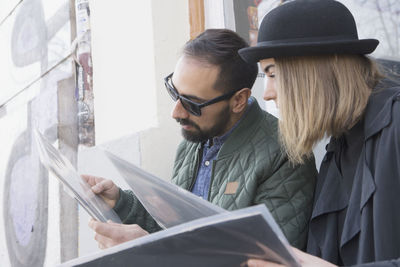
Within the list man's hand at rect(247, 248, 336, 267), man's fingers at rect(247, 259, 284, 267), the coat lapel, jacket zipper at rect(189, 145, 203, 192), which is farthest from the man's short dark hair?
man's fingers at rect(247, 259, 284, 267)

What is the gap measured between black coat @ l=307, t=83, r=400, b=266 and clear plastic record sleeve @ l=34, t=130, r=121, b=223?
73 centimetres

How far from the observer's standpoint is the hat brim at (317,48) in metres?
1.49

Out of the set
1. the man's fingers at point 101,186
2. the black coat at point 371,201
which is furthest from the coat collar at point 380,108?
the man's fingers at point 101,186

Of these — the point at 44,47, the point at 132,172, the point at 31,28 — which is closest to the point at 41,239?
the point at 44,47

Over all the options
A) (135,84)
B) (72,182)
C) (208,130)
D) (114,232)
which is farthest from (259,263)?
(135,84)

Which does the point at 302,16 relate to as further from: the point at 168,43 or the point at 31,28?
the point at 31,28

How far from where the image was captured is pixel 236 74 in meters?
2.27

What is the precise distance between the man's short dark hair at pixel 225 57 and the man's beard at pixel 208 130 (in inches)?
4.8

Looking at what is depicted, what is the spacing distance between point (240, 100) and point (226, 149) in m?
0.29

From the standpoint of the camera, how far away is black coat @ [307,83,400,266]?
130 cm

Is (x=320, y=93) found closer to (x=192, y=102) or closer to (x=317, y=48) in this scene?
(x=317, y=48)

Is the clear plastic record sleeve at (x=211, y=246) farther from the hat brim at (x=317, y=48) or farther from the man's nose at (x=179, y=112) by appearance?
the man's nose at (x=179, y=112)

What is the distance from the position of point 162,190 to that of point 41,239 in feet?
14.0

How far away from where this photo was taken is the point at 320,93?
1521 mm
